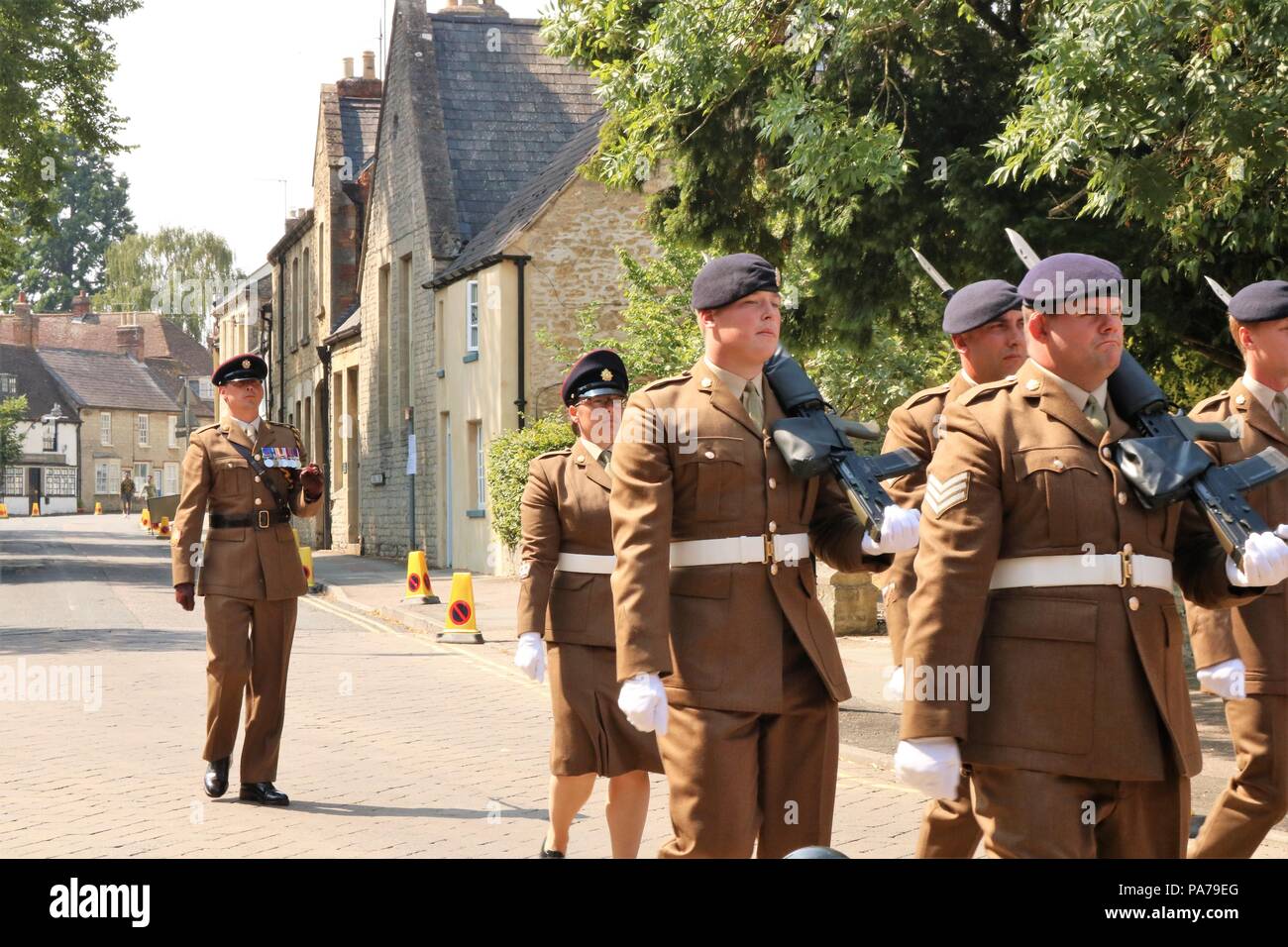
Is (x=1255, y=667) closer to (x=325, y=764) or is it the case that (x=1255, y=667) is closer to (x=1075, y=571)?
(x=1075, y=571)

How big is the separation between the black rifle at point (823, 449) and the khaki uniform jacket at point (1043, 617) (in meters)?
0.47

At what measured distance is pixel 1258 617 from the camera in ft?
18.0

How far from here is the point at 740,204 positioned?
14.8m

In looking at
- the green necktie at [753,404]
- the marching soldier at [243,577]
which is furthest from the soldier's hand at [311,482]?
the green necktie at [753,404]

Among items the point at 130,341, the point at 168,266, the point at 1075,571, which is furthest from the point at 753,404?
the point at 130,341

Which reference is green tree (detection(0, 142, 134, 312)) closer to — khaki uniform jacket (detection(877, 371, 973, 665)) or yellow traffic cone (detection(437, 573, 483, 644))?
yellow traffic cone (detection(437, 573, 483, 644))

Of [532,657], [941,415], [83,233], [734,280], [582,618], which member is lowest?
[532,657]

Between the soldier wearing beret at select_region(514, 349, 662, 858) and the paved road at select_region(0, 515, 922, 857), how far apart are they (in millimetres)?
865

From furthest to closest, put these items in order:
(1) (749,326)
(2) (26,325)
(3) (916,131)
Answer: (2) (26,325), (3) (916,131), (1) (749,326)

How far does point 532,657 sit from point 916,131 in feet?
24.8

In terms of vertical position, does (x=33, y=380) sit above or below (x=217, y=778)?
above

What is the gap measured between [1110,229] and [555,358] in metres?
15.5

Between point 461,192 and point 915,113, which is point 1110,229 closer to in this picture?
point 915,113
